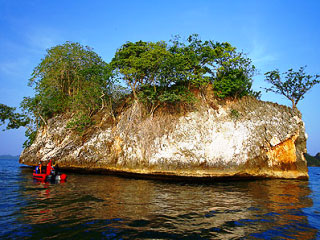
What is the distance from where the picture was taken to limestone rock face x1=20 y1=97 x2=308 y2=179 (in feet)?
67.9

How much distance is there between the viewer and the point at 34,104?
106 feet

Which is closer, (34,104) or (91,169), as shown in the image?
(91,169)

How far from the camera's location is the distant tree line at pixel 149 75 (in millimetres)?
23250

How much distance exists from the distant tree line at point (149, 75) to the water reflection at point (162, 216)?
13257 mm

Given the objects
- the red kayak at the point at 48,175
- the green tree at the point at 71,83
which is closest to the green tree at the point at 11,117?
the green tree at the point at 71,83

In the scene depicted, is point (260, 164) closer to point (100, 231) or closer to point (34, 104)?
point (100, 231)

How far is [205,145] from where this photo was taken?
2136 cm

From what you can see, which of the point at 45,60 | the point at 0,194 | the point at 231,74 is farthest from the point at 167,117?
the point at 45,60

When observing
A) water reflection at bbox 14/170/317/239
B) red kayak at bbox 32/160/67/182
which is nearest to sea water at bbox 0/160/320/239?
water reflection at bbox 14/170/317/239

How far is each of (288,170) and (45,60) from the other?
36409 mm

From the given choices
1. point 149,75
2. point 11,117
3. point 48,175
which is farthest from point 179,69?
point 11,117

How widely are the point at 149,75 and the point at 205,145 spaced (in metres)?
11.0

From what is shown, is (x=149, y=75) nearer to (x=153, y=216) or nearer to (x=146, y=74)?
(x=146, y=74)

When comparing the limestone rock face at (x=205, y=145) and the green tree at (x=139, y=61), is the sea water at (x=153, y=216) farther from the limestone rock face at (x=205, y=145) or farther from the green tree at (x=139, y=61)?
the green tree at (x=139, y=61)
